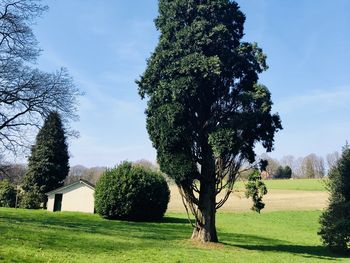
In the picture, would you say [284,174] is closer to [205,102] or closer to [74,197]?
[74,197]

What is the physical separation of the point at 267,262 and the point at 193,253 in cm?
296

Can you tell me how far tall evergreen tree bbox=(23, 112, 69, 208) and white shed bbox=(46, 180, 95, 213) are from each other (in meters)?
2.75

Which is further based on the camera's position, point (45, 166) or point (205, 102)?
point (45, 166)

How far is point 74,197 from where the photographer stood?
156ft

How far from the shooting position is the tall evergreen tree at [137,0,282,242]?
59.1 ft

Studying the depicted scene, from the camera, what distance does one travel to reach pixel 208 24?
19078 millimetres

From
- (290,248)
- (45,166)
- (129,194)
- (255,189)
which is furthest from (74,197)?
(255,189)

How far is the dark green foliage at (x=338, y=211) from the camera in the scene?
19812 mm

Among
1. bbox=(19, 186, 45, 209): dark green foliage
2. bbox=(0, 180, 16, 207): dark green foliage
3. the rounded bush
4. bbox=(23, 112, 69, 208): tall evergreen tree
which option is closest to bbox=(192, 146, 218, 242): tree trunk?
the rounded bush

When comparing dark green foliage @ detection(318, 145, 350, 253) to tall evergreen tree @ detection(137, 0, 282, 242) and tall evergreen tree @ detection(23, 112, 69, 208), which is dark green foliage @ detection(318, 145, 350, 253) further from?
tall evergreen tree @ detection(23, 112, 69, 208)

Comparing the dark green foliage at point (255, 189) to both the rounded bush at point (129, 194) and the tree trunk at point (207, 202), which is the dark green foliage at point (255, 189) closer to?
the tree trunk at point (207, 202)

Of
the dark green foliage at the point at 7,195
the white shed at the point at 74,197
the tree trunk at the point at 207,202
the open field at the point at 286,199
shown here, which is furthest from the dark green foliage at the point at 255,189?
the dark green foliage at the point at 7,195

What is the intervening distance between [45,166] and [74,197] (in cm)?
629

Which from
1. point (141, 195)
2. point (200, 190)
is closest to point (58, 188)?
point (141, 195)
